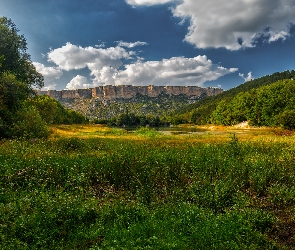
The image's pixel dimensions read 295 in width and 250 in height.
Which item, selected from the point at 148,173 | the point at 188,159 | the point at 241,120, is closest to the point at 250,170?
the point at 188,159

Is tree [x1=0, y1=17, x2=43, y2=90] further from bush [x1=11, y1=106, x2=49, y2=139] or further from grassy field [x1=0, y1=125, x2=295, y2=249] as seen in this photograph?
grassy field [x1=0, y1=125, x2=295, y2=249]

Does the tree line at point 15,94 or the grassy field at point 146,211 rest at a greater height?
the tree line at point 15,94

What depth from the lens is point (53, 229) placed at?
8609mm

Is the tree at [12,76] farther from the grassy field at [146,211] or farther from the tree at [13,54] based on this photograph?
the grassy field at [146,211]

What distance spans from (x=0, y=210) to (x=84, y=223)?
2.92 metres

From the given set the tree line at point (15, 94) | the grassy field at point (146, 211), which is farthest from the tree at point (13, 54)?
the grassy field at point (146, 211)

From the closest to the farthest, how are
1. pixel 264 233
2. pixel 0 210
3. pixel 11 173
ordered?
pixel 264 233 < pixel 0 210 < pixel 11 173

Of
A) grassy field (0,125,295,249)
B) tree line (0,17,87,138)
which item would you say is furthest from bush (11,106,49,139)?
grassy field (0,125,295,249)

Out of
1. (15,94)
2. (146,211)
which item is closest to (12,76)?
(15,94)

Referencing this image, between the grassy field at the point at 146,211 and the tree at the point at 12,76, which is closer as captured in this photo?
the grassy field at the point at 146,211

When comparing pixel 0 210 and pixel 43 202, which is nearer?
pixel 0 210

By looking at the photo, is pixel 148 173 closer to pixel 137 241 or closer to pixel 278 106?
pixel 137 241

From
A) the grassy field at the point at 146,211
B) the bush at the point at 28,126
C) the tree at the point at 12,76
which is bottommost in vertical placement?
the grassy field at the point at 146,211

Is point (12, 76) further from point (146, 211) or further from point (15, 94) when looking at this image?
point (146, 211)
